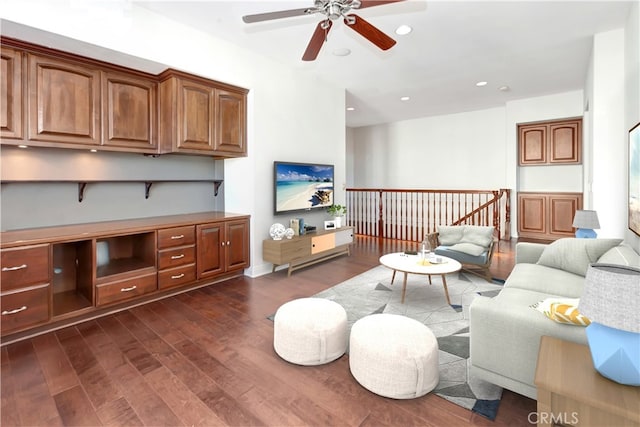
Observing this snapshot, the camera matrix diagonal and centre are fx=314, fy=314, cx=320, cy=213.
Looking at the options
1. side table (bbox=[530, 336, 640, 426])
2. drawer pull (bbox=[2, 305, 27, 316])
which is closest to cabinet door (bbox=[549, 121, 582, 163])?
side table (bbox=[530, 336, 640, 426])

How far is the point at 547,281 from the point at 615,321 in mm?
1622

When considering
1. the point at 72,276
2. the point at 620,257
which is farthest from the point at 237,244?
the point at 620,257

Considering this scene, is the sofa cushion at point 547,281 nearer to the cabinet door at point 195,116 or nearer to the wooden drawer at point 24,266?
the cabinet door at point 195,116

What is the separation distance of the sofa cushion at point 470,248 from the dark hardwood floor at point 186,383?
2.36 m

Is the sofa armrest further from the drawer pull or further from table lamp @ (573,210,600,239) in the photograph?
the drawer pull

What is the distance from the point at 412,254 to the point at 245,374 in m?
2.32

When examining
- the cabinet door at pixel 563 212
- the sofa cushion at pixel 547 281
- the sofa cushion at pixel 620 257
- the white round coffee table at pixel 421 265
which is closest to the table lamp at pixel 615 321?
the sofa cushion at pixel 547 281

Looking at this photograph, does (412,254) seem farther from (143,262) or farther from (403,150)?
(403,150)

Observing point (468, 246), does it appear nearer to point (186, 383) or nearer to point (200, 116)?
point (186, 383)

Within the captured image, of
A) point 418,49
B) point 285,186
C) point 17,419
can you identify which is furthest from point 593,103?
point 17,419

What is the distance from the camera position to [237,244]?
403 centimetres

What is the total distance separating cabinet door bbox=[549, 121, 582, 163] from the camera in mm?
6098

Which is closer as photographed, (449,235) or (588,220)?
(588,220)

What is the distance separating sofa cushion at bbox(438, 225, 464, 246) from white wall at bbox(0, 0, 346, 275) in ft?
6.26
